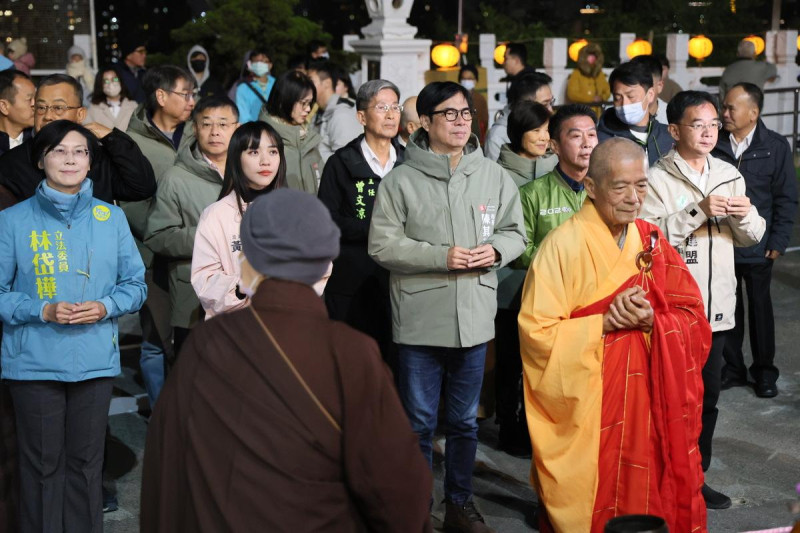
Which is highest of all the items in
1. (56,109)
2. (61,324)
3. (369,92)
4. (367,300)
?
(369,92)

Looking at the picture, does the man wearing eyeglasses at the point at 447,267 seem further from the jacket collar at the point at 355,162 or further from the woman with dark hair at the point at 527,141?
the woman with dark hair at the point at 527,141

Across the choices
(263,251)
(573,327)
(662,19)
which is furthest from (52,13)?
(263,251)

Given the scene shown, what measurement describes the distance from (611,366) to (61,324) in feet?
7.12

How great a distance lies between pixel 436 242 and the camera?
4.96 metres

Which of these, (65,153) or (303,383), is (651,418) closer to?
(303,383)

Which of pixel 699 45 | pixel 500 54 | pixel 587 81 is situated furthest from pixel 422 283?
pixel 699 45

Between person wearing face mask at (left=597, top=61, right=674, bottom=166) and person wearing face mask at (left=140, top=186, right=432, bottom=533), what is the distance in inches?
159

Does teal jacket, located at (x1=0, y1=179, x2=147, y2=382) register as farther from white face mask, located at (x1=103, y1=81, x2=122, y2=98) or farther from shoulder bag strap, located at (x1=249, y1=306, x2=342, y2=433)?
white face mask, located at (x1=103, y1=81, x2=122, y2=98)

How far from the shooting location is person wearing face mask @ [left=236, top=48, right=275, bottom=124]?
990cm

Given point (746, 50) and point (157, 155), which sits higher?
point (746, 50)

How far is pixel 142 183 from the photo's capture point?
5.39 m

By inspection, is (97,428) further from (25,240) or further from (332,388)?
(332,388)

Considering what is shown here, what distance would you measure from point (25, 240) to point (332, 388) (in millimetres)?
2160

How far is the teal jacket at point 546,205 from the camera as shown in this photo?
18.1ft
